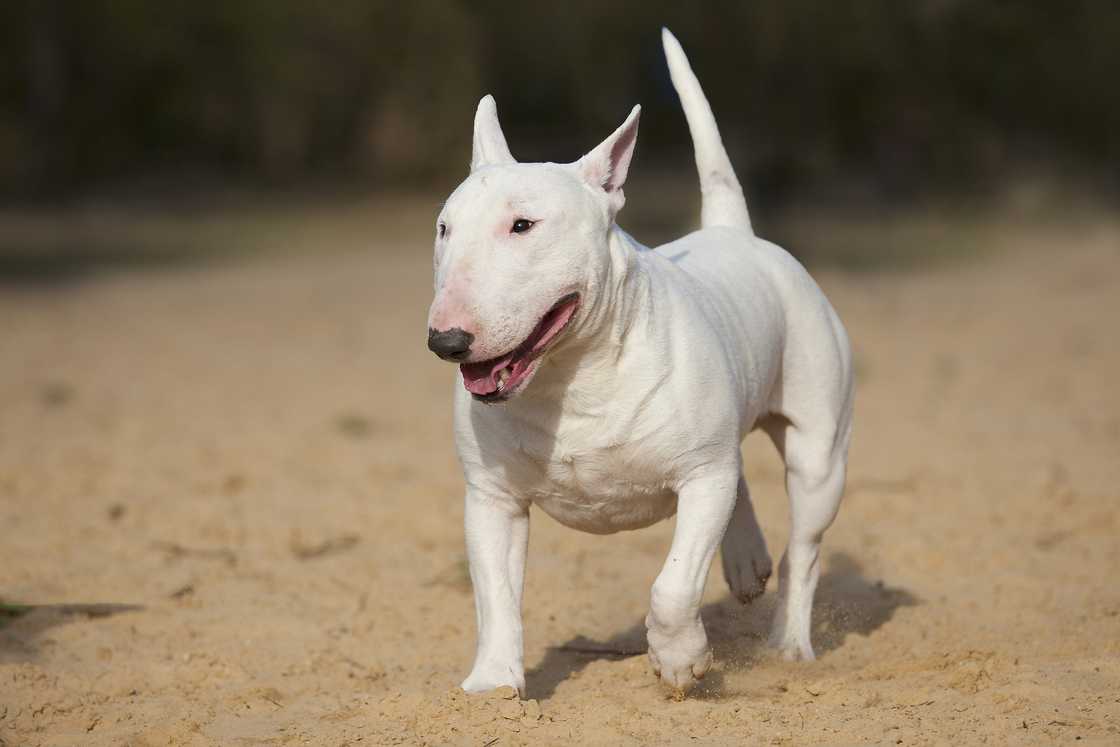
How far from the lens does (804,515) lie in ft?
16.4

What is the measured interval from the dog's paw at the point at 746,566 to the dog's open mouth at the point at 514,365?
4.97ft

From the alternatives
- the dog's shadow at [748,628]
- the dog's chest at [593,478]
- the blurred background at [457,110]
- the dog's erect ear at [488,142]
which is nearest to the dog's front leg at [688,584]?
the dog's chest at [593,478]

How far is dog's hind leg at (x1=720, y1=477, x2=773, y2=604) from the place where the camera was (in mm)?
5062

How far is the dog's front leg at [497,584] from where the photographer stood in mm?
4207

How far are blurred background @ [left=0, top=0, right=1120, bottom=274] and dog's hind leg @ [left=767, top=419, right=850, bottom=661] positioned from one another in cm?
1547

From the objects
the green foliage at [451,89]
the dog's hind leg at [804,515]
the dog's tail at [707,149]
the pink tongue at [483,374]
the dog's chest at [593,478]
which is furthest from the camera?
the green foliage at [451,89]

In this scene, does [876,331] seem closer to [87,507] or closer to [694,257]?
[87,507]

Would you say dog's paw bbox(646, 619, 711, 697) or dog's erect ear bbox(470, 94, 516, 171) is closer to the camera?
dog's paw bbox(646, 619, 711, 697)

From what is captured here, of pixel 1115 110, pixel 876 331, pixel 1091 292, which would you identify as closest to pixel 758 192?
pixel 1091 292

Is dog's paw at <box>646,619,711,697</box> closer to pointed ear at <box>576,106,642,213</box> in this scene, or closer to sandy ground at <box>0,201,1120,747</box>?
sandy ground at <box>0,201,1120,747</box>

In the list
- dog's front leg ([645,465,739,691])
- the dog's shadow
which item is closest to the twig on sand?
the dog's shadow

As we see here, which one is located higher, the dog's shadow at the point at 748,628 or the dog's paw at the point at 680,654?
the dog's paw at the point at 680,654

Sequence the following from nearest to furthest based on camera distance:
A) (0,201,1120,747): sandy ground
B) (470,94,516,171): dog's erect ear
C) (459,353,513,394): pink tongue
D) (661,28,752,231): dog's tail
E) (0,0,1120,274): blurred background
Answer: (459,353,513,394): pink tongue
(0,201,1120,747): sandy ground
(470,94,516,171): dog's erect ear
(661,28,752,231): dog's tail
(0,0,1120,274): blurred background

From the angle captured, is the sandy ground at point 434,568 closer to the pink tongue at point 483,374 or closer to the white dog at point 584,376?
the white dog at point 584,376
